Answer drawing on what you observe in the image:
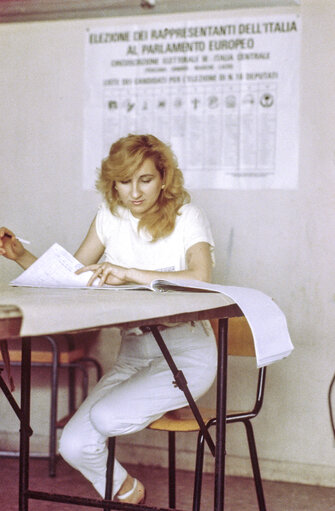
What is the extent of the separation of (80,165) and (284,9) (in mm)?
1186

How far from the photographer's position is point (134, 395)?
2102 mm

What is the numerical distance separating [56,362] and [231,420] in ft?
4.41

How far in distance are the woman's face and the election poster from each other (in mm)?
863

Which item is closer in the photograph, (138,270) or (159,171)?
(138,270)

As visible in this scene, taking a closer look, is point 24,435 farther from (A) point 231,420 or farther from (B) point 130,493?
(A) point 231,420

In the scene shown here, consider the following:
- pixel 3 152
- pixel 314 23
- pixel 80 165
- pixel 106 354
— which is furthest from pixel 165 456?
pixel 314 23

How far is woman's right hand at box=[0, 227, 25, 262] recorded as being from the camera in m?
2.21

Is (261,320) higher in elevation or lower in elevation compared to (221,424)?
higher

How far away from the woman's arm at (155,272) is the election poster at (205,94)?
3.33 ft

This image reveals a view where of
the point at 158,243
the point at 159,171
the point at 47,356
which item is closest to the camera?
the point at 158,243

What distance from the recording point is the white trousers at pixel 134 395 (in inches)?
82.1

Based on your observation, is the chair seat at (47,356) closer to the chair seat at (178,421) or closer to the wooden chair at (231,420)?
the wooden chair at (231,420)

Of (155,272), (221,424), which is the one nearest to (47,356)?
(155,272)

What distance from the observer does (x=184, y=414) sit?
2289 mm
